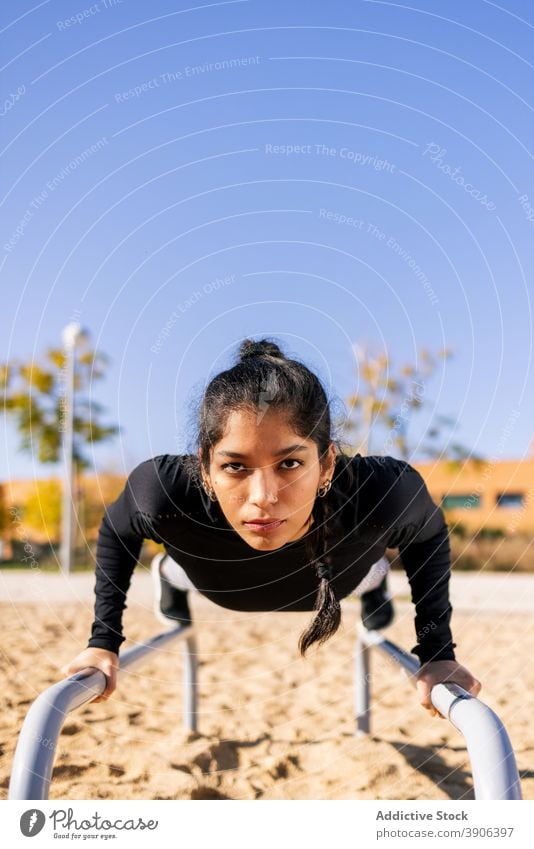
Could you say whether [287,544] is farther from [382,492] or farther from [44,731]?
[44,731]

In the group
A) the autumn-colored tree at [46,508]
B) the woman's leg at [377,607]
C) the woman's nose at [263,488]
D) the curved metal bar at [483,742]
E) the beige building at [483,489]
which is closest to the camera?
the curved metal bar at [483,742]

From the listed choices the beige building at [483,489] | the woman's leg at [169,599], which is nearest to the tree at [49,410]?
the woman's leg at [169,599]

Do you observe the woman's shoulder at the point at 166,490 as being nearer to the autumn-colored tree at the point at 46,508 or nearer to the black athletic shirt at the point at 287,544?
the black athletic shirt at the point at 287,544

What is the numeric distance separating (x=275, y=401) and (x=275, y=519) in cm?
21

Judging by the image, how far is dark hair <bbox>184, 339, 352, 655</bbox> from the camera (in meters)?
1.42

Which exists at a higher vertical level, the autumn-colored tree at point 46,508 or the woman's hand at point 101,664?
the woman's hand at point 101,664

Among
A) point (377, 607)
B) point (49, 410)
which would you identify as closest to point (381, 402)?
point (377, 607)

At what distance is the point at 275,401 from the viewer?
4.60 ft

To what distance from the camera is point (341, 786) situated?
7.29 ft

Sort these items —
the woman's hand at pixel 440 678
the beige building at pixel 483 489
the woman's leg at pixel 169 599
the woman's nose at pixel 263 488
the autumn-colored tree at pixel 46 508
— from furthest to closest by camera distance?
the beige building at pixel 483 489
the autumn-colored tree at pixel 46 508
the woman's leg at pixel 169 599
the woman's hand at pixel 440 678
the woman's nose at pixel 263 488

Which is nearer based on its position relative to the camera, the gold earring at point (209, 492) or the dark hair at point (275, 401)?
the dark hair at point (275, 401)

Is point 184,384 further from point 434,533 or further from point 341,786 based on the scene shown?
point 341,786

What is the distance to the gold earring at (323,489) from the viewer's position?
158 cm

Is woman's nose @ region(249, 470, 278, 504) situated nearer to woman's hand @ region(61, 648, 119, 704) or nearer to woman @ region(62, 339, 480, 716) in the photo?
woman @ region(62, 339, 480, 716)
